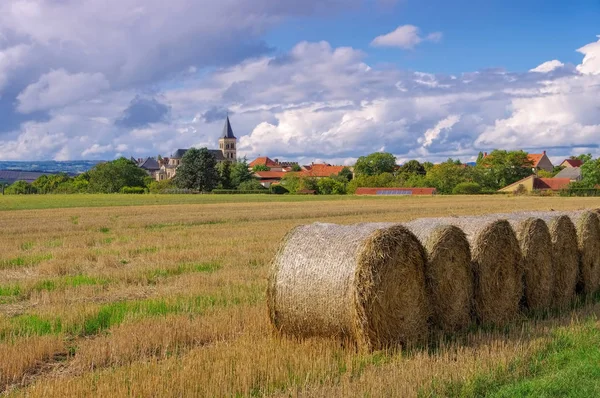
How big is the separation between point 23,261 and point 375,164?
138m

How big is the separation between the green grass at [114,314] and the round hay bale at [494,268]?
11.8ft

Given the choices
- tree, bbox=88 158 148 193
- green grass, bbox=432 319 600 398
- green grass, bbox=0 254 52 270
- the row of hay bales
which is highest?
tree, bbox=88 158 148 193

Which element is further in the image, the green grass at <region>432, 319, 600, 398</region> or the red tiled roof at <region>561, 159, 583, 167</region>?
the red tiled roof at <region>561, 159, 583, 167</region>

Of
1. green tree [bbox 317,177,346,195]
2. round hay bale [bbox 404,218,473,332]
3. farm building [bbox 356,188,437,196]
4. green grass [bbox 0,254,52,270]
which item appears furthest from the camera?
green tree [bbox 317,177,346,195]

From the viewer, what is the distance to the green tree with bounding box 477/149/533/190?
4781 inches

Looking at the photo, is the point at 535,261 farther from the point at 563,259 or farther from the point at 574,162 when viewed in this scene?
the point at 574,162

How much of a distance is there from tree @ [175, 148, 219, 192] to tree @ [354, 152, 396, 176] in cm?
4549

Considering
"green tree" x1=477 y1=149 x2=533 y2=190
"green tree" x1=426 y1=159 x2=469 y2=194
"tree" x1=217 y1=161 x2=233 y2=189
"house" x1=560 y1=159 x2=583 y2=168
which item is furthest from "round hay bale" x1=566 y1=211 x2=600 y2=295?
"house" x1=560 y1=159 x2=583 y2=168

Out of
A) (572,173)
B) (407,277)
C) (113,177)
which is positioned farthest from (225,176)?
(407,277)

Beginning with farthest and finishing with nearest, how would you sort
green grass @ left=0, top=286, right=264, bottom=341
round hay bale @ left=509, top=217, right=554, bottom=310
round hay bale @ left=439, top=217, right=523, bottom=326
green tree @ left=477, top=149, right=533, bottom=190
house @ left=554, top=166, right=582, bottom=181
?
house @ left=554, top=166, right=582, bottom=181 → green tree @ left=477, top=149, right=533, bottom=190 → round hay bale @ left=509, top=217, right=554, bottom=310 → round hay bale @ left=439, top=217, right=523, bottom=326 → green grass @ left=0, top=286, right=264, bottom=341

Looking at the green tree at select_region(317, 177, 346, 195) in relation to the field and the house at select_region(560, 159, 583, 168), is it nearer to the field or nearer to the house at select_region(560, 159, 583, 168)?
the house at select_region(560, 159, 583, 168)

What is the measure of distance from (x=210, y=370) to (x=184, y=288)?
5.34 metres

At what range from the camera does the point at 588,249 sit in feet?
40.3

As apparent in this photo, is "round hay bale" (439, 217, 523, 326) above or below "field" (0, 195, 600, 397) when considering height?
above
